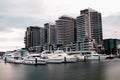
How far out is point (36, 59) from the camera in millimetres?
129375

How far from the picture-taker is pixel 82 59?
184 m

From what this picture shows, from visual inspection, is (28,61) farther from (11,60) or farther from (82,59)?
(82,59)

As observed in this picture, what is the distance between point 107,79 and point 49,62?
274ft

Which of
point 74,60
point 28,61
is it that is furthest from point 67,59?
point 28,61

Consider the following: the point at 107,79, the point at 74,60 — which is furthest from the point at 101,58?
the point at 107,79

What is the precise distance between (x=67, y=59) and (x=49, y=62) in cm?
1367

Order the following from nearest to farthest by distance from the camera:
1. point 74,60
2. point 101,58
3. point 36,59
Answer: point 36,59
point 74,60
point 101,58

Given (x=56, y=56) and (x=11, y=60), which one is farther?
(x=11, y=60)

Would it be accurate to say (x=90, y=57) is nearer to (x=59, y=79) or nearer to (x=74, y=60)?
(x=74, y=60)

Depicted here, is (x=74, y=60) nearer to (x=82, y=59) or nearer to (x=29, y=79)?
(x=82, y=59)

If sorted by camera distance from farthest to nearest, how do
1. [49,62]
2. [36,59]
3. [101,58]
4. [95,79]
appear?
Result: 1. [101,58]
2. [49,62]
3. [36,59]
4. [95,79]

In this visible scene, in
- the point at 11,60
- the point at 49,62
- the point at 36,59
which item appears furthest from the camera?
the point at 11,60

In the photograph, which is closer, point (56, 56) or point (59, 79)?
point (59, 79)

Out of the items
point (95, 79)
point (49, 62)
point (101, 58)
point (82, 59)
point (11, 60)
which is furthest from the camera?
point (101, 58)
